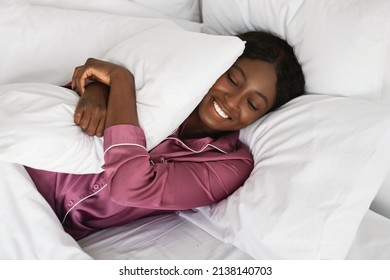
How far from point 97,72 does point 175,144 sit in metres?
0.25

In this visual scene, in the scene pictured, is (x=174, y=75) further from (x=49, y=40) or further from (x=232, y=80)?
(x=49, y=40)

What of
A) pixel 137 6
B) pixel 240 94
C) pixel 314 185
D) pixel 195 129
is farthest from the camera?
pixel 137 6

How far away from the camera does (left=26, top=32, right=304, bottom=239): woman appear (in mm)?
830

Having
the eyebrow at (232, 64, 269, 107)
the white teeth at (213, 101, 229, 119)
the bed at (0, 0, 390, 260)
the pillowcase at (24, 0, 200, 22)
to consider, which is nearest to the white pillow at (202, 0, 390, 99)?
the bed at (0, 0, 390, 260)

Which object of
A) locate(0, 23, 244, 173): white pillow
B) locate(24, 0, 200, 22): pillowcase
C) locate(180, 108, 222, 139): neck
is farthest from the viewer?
locate(24, 0, 200, 22): pillowcase

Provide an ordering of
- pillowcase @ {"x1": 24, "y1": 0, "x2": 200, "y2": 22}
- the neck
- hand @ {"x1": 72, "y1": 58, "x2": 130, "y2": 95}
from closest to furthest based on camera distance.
Result: hand @ {"x1": 72, "y1": 58, "x2": 130, "y2": 95}, the neck, pillowcase @ {"x1": 24, "y1": 0, "x2": 200, "y2": 22}

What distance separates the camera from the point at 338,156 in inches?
31.6

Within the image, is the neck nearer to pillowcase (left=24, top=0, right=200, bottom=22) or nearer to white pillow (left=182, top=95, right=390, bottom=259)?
white pillow (left=182, top=95, right=390, bottom=259)

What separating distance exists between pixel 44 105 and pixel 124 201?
248 millimetres

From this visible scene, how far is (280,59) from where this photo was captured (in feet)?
3.14

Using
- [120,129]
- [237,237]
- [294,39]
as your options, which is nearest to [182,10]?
[294,39]

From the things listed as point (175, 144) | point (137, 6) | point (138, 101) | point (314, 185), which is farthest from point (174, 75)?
point (137, 6)

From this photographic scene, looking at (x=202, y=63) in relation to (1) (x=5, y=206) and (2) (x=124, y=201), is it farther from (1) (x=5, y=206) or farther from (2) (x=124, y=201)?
(1) (x=5, y=206)

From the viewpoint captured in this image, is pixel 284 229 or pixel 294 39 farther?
pixel 294 39
